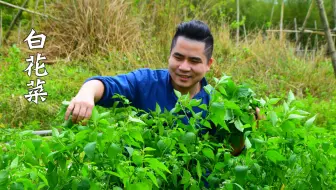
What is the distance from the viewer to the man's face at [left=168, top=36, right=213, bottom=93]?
204 centimetres

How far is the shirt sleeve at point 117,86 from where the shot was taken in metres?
1.89

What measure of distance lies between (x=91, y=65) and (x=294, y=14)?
983 cm

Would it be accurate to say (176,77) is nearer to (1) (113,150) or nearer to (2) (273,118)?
(2) (273,118)

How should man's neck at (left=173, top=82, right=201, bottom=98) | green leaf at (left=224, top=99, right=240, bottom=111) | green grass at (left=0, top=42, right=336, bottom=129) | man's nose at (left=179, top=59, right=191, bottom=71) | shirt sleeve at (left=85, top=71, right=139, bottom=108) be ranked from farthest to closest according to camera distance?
1. green grass at (left=0, top=42, right=336, bottom=129)
2. man's neck at (left=173, top=82, right=201, bottom=98)
3. man's nose at (left=179, top=59, right=191, bottom=71)
4. shirt sleeve at (left=85, top=71, right=139, bottom=108)
5. green leaf at (left=224, top=99, right=240, bottom=111)

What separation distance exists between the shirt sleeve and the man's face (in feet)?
0.52

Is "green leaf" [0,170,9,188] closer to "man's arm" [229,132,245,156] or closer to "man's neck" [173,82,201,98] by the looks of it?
"man's arm" [229,132,245,156]

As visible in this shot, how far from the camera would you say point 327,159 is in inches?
Result: 51.9

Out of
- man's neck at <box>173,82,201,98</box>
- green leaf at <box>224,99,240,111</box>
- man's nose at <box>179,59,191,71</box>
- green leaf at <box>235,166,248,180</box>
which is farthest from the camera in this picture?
man's neck at <box>173,82,201,98</box>

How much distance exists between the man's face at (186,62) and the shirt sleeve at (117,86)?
0.52 feet

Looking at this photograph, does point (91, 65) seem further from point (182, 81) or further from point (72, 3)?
point (182, 81)

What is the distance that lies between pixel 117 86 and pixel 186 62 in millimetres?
276

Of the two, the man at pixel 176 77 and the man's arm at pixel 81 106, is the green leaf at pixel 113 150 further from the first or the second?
the man at pixel 176 77

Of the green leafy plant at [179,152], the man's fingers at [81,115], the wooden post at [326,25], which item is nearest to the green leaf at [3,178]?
the green leafy plant at [179,152]

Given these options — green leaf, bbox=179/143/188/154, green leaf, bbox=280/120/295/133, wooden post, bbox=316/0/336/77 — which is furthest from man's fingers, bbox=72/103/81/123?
wooden post, bbox=316/0/336/77
